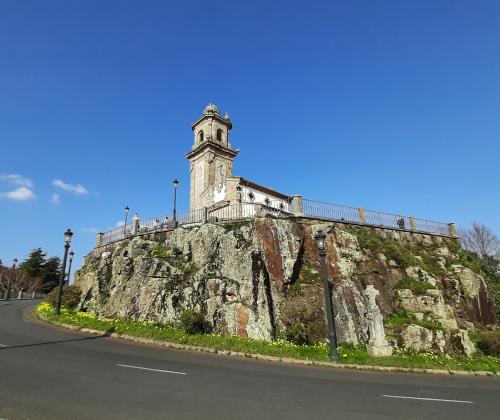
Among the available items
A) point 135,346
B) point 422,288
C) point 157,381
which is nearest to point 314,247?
point 422,288

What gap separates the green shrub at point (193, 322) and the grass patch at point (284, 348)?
0.35m

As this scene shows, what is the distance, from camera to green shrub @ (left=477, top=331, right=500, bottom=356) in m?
17.8

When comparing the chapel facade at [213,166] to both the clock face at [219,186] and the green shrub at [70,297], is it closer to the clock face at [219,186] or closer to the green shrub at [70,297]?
the clock face at [219,186]

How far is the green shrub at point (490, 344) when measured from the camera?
58.2ft

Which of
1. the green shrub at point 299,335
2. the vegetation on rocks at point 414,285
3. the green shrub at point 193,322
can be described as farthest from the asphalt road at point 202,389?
the vegetation on rocks at point 414,285

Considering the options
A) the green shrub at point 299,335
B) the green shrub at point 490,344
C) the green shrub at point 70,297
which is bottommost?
the green shrub at point 490,344

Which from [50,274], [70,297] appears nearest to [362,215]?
[70,297]

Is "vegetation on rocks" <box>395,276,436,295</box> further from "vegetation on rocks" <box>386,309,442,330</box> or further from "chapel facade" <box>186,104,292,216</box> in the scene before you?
"chapel facade" <box>186,104,292,216</box>

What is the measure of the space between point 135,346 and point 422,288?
1827 cm

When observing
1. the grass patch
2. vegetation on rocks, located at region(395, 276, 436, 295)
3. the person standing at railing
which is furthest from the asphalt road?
the person standing at railing

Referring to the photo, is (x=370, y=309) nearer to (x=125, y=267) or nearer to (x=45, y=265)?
(x=125, y=267)

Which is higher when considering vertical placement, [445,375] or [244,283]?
[244,283]

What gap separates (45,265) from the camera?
58969 mm

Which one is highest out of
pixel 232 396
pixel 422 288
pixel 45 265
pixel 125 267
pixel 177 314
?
pixel 45 265
